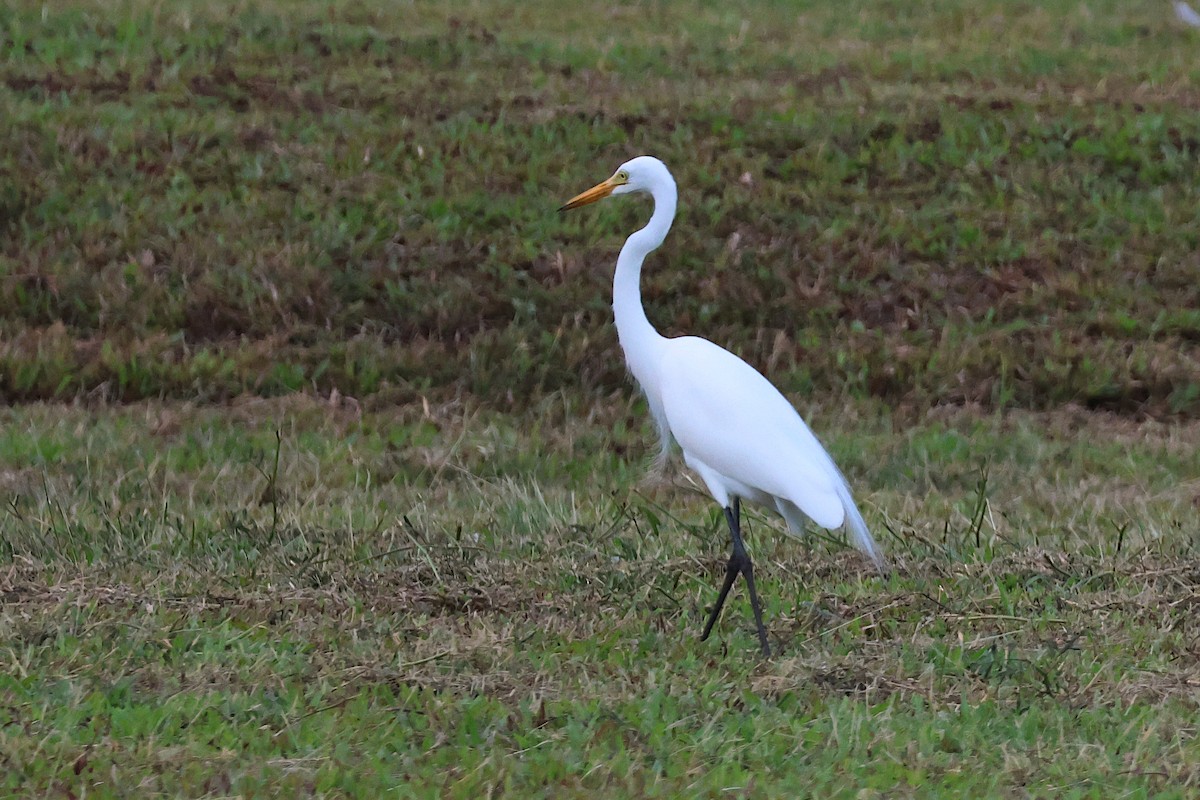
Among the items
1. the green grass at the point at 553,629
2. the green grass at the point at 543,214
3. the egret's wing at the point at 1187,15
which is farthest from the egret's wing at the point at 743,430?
the egret's wing at the point at 1187,15

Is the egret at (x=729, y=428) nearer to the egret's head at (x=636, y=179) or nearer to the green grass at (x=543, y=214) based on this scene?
the egret's head at (x=636, y=179)

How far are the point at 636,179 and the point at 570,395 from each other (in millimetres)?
2530

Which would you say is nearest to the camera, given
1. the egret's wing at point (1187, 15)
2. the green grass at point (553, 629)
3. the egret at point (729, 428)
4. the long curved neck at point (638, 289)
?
the green grass at point (553, 629)

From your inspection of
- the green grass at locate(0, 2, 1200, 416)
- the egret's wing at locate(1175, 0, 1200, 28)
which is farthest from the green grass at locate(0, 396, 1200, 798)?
the egret's wing at locate(1175, 0, 1200, 28)

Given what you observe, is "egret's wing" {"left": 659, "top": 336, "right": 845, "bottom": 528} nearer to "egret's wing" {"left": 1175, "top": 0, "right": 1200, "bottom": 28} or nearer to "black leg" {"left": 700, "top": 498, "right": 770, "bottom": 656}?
"black leg" {"left": 700, "top": 498, "right": 770, "bottom": 656}

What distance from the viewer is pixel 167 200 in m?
8.94

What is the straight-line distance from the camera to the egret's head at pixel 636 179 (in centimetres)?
518

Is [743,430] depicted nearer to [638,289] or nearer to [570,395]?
[638,289]

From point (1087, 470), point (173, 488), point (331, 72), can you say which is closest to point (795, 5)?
point (331, 72)

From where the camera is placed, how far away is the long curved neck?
16.6 ft

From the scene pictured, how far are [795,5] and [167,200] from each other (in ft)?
21.9

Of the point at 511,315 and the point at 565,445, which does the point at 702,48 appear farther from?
the point at 565,445

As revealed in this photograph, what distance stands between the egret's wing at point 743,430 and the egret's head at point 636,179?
578 mm

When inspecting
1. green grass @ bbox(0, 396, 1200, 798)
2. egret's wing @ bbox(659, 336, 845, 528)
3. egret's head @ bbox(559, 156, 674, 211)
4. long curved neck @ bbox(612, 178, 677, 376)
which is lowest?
green grass @ bbox(0, 396, 1200, 798)
